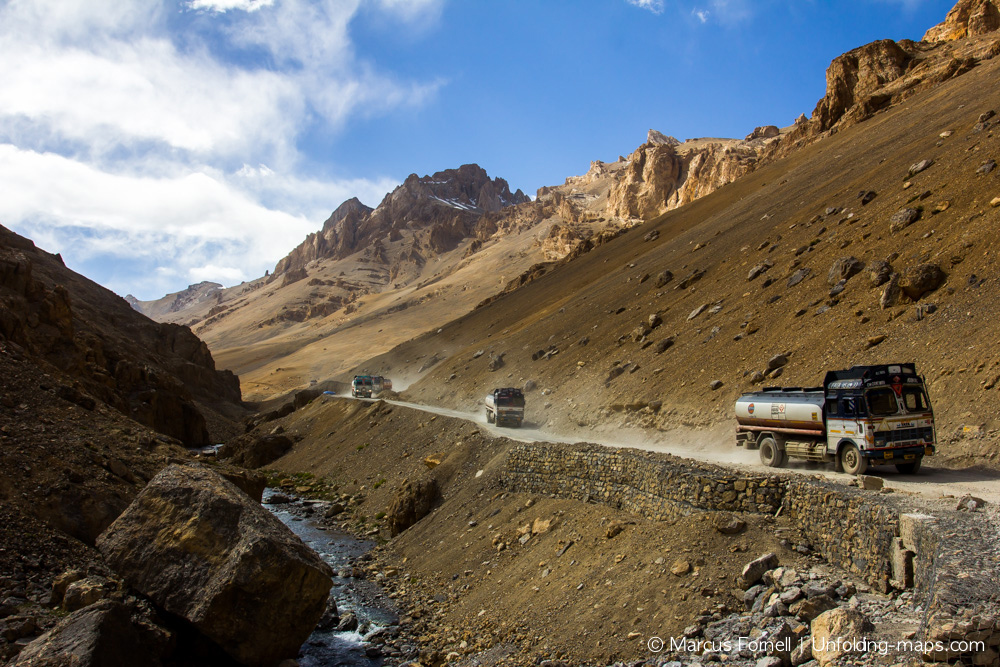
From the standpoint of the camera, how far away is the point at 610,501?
15.0 meters

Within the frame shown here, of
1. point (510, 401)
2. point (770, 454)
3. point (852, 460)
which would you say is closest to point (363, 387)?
point (510, 401)

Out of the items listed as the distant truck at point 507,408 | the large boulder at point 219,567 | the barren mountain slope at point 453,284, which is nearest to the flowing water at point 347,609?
the large boulder at point 219,567

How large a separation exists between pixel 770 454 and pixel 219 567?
14.3m

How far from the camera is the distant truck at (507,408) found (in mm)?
28766

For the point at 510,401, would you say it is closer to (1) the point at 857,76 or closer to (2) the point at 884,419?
(2) the point at 884,419

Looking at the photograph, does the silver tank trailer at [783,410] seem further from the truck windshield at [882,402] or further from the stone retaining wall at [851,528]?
the stone retaining wall at [851,528]

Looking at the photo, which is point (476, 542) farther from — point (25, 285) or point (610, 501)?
point (25, 285)

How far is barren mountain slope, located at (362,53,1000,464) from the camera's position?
19.8 metres

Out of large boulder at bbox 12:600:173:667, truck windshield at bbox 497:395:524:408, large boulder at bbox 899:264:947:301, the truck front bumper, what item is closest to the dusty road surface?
the truck front bumper

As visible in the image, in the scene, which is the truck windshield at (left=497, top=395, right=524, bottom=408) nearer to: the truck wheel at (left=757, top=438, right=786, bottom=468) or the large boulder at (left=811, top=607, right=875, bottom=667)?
the truck wheel at (left=757, top=438, right=786, bottom=468)

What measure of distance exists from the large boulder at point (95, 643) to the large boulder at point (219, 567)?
3.08 feet

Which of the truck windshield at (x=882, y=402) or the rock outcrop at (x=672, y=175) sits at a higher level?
the rock outcrop at (x=672, y=175)

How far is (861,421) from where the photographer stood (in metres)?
13.7

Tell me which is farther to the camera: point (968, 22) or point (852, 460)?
point (968, 22)
